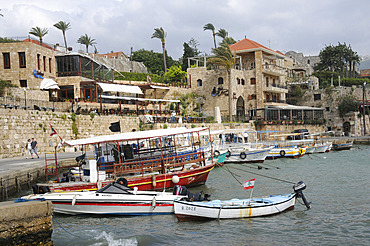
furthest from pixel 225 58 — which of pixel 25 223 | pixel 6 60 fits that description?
pixel 25 223

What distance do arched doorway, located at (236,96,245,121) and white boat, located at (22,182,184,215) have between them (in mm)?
39398

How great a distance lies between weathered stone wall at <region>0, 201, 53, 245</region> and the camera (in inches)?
335

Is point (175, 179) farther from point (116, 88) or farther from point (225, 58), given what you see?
point (225, 58)

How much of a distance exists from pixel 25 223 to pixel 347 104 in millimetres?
57633

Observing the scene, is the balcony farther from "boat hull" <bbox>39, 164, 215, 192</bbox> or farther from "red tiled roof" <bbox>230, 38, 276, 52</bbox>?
"boat hull" <bbox>39, 164, 215, 192</bbox>

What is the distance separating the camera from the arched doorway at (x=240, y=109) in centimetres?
5222

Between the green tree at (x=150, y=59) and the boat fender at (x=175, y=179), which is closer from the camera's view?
the boat fender at (x=175, y=179)

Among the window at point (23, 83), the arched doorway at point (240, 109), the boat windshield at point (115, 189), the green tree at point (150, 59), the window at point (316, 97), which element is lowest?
the boat windshield at point (115, 189)

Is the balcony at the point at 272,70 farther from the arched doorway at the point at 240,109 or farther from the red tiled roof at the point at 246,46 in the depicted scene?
the arched doorway at the point at 240,109

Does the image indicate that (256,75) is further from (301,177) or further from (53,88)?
(301,177)

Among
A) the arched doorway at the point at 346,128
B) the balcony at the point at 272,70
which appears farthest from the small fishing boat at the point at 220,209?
the arched doorway at the point at 346,128

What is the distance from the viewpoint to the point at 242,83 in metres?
56.6

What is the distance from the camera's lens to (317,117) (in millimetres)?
59656

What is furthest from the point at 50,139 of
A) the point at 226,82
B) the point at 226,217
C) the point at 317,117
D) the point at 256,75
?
the point at 317,117
